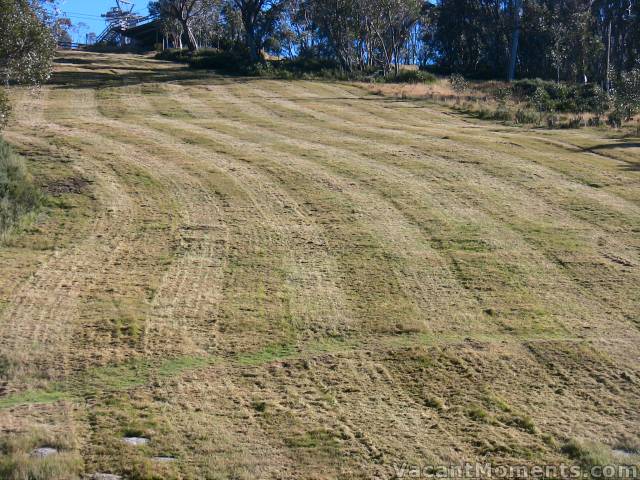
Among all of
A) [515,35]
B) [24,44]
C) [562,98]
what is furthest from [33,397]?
[515,35]

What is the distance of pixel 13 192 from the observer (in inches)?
596

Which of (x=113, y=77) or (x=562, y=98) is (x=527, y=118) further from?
(x=113, y=77)

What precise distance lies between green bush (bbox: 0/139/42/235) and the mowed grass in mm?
372

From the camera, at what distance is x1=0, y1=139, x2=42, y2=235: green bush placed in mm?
14453

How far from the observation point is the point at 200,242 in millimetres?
13828

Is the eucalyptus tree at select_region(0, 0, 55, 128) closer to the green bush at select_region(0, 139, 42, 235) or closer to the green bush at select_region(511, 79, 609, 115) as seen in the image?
the green bush at select_region(0, 139, 42, 235)

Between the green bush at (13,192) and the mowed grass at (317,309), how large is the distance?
1.22ft

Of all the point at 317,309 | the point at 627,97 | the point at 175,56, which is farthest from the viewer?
the point at 175,56

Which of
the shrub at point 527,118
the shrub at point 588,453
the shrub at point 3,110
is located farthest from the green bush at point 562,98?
the shrub at point 588,453

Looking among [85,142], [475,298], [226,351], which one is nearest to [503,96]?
[85,142]

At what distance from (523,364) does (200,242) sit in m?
6.70

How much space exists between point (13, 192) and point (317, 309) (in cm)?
766

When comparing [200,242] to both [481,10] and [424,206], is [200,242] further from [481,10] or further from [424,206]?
[481,10]

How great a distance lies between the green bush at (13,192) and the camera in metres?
14.5
